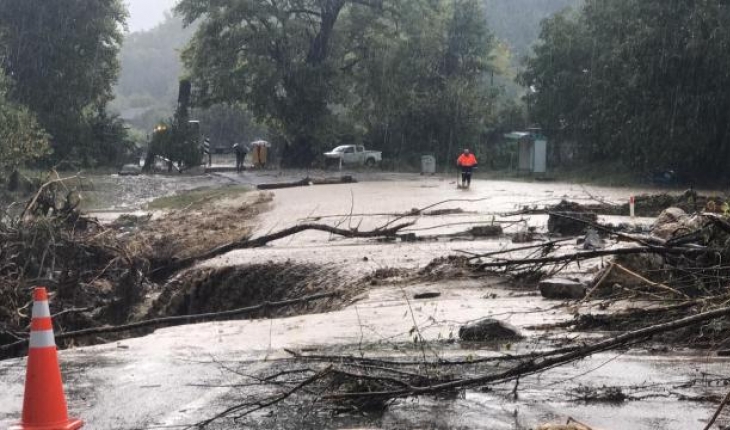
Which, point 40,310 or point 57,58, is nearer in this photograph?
point 40,310

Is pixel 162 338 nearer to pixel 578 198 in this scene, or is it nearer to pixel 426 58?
pixel 578 198

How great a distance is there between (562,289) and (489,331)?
6.46 ft

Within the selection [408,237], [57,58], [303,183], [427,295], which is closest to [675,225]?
[427,295]

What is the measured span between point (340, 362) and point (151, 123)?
102804 millimetres

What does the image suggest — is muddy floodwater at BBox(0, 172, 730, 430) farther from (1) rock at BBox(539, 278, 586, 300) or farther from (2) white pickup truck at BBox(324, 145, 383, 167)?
(2) white pickup truck at BBox(324, 145, 383, 167)

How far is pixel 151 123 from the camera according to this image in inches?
4122

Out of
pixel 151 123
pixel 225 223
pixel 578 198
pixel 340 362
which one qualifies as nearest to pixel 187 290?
pixel 225 223

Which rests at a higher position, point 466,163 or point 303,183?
point 466,163

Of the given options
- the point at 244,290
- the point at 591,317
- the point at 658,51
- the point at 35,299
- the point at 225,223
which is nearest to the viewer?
the point at 35,299

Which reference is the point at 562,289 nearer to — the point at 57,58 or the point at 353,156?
the point at 353,156

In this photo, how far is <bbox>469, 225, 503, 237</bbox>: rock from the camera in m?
15.0

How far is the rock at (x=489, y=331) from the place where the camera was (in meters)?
7.14

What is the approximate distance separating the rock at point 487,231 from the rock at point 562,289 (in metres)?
5.91

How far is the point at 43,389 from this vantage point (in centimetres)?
474
